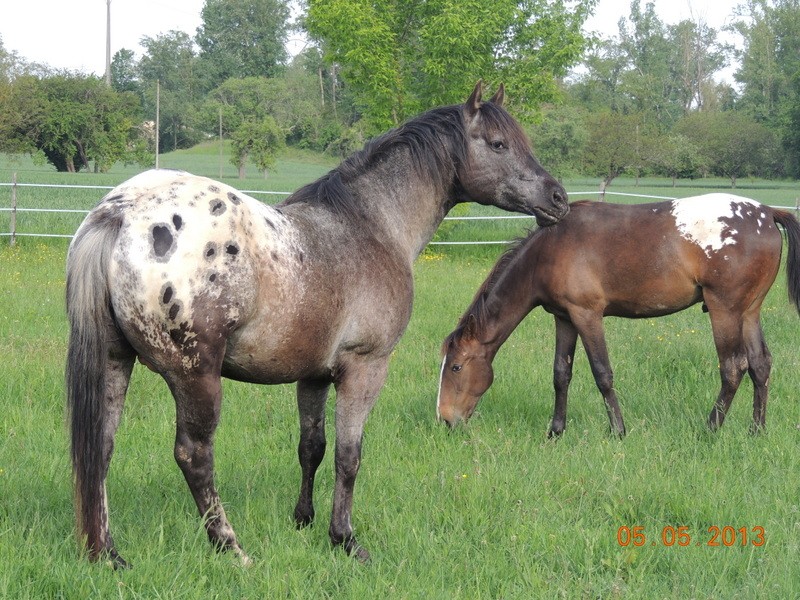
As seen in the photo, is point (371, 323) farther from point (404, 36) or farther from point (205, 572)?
point (404, 36)

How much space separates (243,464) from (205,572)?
1538mm

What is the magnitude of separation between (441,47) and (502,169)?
1240 cm

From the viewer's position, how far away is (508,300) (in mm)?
6242

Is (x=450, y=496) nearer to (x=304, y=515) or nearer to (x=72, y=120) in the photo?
(x=304, y=515)

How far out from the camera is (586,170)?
1962 inches

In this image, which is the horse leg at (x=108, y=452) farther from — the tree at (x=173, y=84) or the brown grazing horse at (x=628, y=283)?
the tree at (x=173, y=84)

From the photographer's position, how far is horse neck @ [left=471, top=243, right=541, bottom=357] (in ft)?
20.4

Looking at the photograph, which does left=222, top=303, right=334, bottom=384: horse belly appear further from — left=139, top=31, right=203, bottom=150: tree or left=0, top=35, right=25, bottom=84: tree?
left=139, top=31, right=203, bottom=150: tree

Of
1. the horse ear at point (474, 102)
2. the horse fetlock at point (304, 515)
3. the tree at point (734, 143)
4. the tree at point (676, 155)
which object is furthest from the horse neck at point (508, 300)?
the tree at point (734, 143)

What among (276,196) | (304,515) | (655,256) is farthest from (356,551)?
(276,196)

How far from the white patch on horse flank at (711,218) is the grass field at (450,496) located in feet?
4.38

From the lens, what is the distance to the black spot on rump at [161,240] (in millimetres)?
2832

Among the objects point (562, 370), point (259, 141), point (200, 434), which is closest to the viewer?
point (200, 434)

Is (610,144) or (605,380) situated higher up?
(610,144)
